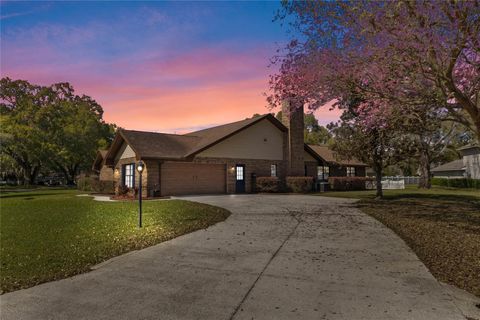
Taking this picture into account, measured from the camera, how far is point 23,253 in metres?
7.85

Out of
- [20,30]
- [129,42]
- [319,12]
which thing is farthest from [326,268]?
[20,30]

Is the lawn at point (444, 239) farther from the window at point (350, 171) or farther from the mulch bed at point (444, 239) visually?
the window at point (350, 171)

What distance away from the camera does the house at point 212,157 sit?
78.3ft

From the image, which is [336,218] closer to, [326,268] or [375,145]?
[326,268]

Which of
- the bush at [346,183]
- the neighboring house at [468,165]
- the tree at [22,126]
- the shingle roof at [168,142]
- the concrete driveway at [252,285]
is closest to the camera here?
the concrete driveway at [252,285]

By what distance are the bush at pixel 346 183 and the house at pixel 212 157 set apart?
388 centimetres

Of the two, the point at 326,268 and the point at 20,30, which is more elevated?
the point at 20,30

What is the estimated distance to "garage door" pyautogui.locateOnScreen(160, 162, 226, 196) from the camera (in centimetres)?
2417

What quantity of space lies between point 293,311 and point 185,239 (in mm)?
5063

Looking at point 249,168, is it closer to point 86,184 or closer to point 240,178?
point 240,178

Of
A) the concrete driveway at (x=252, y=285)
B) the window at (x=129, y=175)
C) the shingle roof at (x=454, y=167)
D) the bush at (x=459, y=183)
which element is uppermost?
the shingle roof at (x=454, y=167)

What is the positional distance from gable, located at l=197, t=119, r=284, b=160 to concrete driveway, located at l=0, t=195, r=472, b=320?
57.6 feet

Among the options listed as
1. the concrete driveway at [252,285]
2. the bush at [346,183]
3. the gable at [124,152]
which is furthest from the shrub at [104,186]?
the concrete driveway at [252,285]

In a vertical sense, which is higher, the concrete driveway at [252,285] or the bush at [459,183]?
the bush at [459,183]
